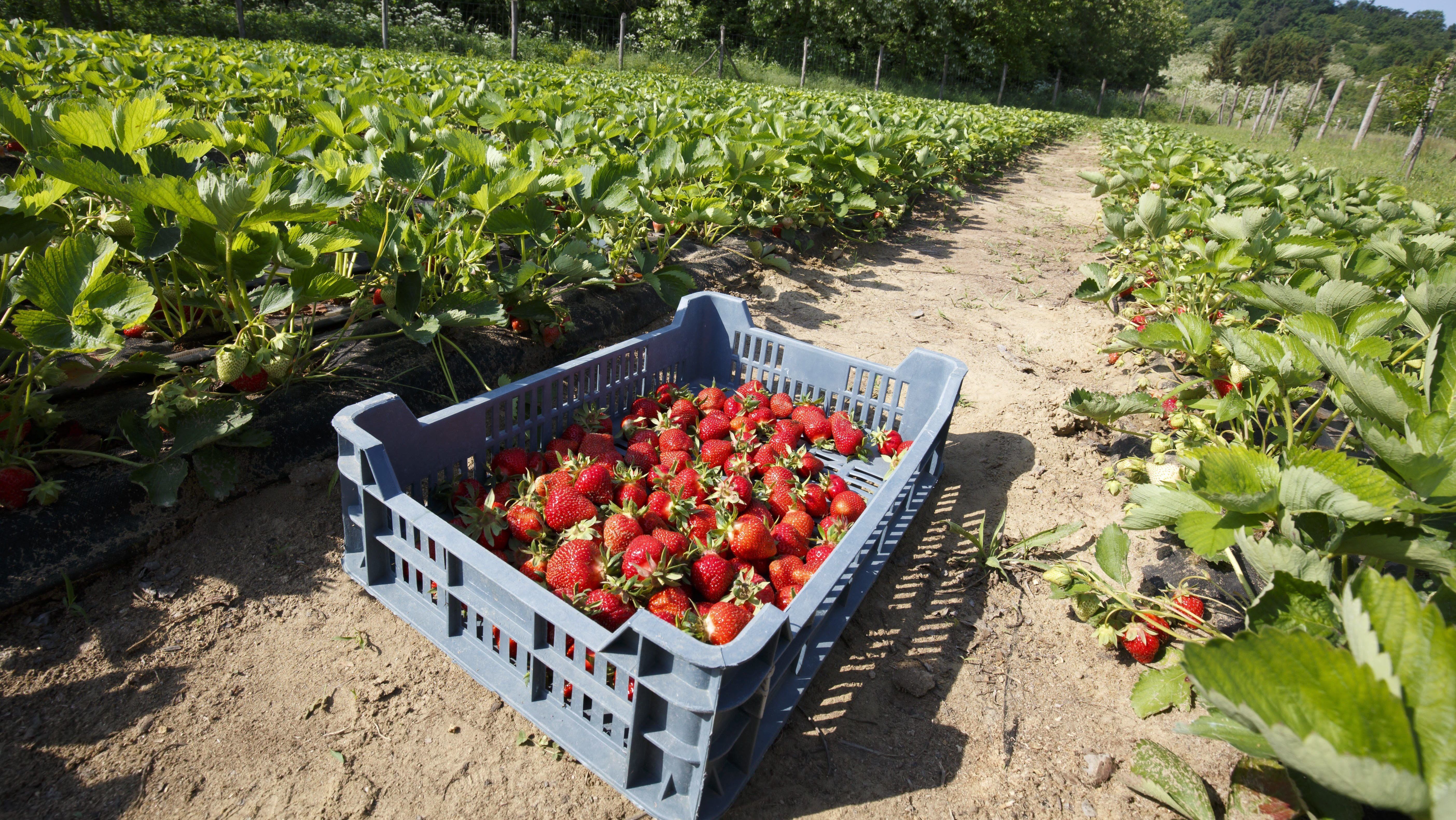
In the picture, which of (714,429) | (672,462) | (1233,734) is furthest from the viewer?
(714,429)

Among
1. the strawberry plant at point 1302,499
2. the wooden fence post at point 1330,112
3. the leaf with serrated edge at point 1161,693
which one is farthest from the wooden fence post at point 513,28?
the wooden fence post at point 1330,112

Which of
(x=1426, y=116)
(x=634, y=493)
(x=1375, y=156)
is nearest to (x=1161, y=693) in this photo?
(x=634, y=493)

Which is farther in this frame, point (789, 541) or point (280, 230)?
point (280, 230)

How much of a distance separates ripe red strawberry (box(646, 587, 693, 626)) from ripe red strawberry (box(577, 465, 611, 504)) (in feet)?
1.30

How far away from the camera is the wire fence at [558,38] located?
1495 centimetres

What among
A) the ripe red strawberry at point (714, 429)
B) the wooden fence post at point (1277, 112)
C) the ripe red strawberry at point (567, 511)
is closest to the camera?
the ripe red strawberry at point (567, 511)

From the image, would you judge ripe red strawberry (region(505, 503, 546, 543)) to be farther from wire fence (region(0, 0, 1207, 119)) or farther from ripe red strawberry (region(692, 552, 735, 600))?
wire fence (region(0, 0, 1207, 119))

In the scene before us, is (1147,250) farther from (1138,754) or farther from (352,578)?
(352,578)

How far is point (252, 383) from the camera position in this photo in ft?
5.92

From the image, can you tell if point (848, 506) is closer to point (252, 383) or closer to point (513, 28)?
point (252, 383)

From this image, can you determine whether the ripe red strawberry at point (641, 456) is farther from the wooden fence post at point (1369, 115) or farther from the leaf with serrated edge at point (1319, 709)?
the wooden fence post at point (1369, 115)

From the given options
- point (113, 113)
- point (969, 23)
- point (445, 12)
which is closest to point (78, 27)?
point (445, 12)

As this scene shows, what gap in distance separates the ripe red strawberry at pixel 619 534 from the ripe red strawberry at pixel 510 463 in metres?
0.39

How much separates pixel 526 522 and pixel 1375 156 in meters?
21.5
